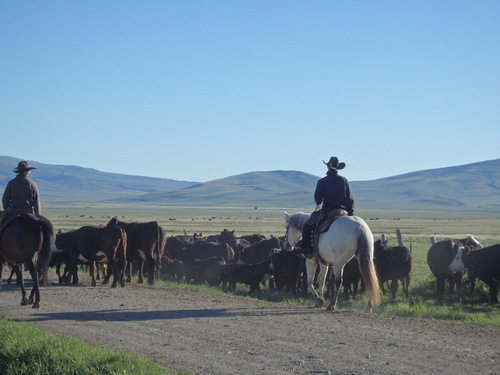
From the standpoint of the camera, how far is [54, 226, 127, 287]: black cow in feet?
60.6

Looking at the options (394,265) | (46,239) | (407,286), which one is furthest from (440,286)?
(46,239)

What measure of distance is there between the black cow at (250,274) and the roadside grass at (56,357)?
8.75 m

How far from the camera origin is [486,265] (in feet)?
57.5

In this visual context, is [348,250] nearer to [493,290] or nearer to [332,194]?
[332,194]

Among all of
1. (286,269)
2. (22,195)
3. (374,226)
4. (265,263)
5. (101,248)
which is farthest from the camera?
(374,226)

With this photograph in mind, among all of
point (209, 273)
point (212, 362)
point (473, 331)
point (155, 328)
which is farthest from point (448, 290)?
point (212, 362)

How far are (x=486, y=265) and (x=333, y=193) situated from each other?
5.42m

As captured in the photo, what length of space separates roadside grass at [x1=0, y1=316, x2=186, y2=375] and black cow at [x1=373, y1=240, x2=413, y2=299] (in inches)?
390

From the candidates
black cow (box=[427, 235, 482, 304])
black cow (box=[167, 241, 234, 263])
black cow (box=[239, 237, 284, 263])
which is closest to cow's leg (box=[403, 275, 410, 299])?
black cow (box=[427, 235, 482, 304])

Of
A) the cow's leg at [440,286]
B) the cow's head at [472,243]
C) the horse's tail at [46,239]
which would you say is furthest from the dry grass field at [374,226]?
the horse's tail at [46,239]

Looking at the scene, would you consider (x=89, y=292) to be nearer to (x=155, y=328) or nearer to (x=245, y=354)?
(x=155, y=328)

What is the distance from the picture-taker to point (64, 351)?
9.91 meters

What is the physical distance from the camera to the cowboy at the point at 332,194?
47.4 feet

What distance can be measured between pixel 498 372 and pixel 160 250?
13.7m
